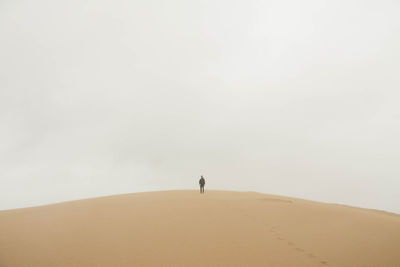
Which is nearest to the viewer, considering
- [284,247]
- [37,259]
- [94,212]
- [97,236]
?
[37,259]

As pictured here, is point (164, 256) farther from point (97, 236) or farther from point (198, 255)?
point (97, 236)

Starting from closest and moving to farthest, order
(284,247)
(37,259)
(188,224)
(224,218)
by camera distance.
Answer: (37,259) → (284,247) → (188,224) → (224,218)

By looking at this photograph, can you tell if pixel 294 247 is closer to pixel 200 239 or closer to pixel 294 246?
pixel 294 246

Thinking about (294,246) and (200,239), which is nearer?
(294,246)

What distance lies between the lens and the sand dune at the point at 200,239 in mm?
4953

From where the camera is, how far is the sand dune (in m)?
4.95

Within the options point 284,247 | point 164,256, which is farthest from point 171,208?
point 284,247

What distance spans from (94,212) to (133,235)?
4316mm

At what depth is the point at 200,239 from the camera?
623 cm

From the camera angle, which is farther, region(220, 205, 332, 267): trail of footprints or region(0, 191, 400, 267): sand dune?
region(0, 191, 400, 267): sand dune

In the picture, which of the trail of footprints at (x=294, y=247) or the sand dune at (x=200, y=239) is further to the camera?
the sand dune at (x=200, y=239)

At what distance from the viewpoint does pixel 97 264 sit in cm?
484

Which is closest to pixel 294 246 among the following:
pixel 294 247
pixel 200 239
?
pixel 294 247

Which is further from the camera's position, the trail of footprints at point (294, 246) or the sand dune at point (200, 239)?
the sand dune at point (200, 239)
